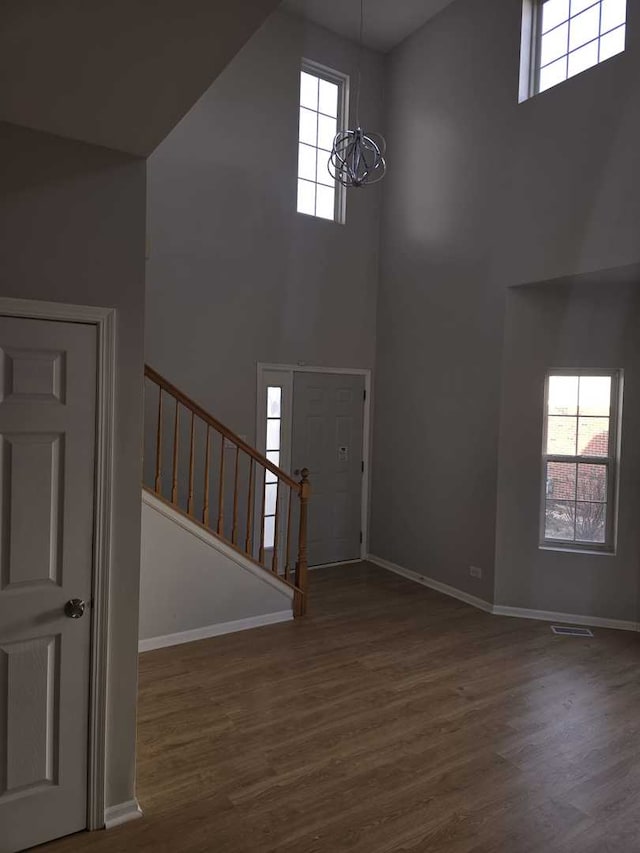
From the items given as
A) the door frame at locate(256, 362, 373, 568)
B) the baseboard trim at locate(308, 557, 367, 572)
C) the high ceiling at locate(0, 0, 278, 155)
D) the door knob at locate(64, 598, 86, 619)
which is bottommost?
the baseboard trim at locate(308, 557, 367, 572)

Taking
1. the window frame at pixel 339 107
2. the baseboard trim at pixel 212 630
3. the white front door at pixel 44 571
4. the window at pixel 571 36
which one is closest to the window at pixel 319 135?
the window frame at pixel 339 107

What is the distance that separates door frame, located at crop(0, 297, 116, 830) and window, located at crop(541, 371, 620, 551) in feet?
12.1

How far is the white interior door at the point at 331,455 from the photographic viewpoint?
5.86 metres

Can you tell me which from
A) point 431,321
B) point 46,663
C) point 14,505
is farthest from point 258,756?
point 431,321

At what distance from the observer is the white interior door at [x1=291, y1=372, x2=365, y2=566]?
5855 mm

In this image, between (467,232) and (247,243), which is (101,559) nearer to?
(247,243)

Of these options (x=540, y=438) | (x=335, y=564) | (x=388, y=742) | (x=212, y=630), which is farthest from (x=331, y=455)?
(x=388, y=742)

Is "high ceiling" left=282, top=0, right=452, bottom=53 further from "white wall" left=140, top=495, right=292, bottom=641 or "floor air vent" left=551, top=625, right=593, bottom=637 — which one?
"floor air vent" left=551, top=625, right=593, bottom=637

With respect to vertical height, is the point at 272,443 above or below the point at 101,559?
above

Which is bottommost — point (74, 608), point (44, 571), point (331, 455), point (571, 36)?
point (74, 608)

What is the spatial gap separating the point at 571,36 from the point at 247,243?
3020 mm

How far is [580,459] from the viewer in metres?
4.77

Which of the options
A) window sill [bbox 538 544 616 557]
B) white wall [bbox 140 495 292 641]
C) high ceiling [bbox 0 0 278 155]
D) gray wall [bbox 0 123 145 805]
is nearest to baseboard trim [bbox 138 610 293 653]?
white wall [bbox 140 495 292 641]

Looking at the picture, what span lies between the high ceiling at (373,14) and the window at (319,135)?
40 cm
